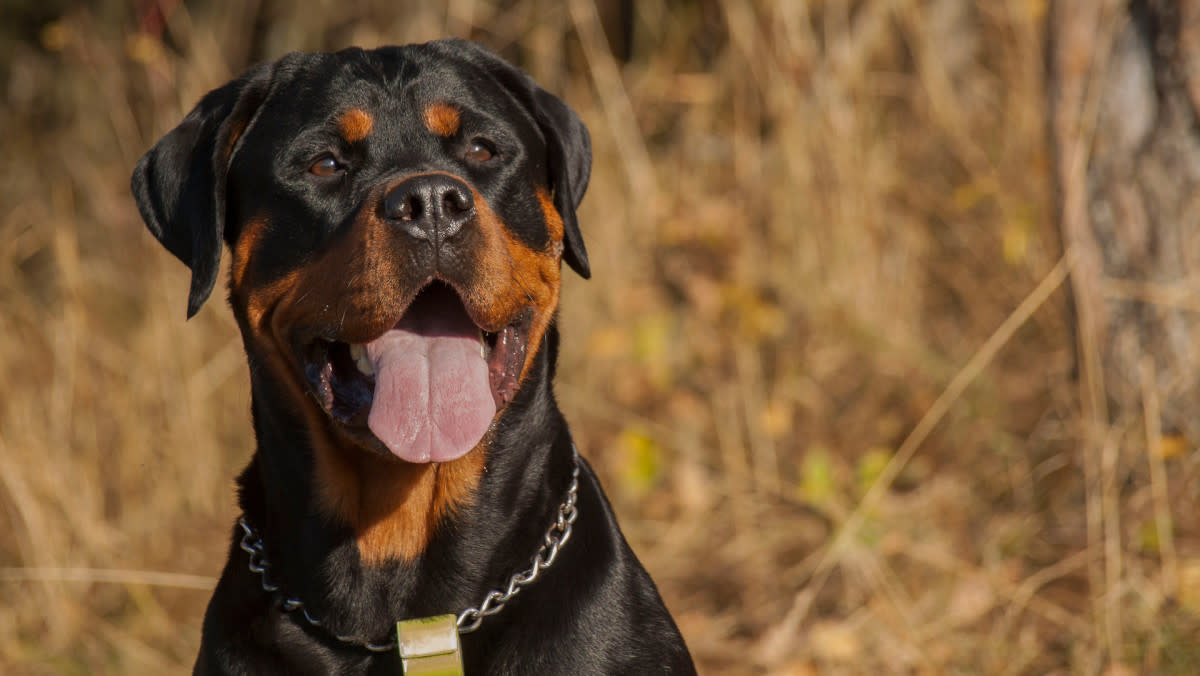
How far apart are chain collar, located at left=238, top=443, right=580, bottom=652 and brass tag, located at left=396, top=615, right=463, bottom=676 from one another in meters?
0.06

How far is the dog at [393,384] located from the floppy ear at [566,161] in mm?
73

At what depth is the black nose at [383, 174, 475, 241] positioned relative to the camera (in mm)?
2379

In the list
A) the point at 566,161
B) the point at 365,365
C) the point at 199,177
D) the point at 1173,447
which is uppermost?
the point at 199,177

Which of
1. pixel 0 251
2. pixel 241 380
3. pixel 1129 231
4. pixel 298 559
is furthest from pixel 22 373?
pixel 1129 231

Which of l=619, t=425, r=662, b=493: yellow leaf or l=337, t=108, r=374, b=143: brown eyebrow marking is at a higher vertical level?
l=337, t=108, r=374, b=143: brown eyebrow marking

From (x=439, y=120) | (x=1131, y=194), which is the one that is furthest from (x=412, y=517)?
(x=1131, y=194)

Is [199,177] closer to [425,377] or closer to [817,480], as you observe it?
[425,377]

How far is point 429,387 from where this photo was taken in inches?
96.5

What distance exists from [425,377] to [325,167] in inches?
21.2

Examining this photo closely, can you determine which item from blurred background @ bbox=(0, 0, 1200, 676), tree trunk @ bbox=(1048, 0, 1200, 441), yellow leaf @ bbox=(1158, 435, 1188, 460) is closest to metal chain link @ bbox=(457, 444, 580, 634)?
blurred background @ bbox=(0, 0, 1200, 676)

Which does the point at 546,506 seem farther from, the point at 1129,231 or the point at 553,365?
the point at 1129,231

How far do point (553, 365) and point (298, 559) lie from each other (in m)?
0.70

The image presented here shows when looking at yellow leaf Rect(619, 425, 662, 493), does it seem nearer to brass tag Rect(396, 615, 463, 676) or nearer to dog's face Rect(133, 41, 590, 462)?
dog's face Rect(133, 41, 590, 462)

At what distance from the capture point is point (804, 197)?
527 cm
